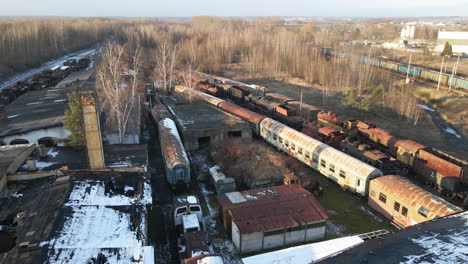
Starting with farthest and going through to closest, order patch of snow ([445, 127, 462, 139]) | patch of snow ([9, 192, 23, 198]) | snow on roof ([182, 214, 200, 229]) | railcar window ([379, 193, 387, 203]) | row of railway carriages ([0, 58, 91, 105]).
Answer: row of railway carriages ([0, 58, 91, 105]) < patch of snow ([445, 127, 462, 139]) < railcar window ([379, 193, 387, 203]) < patch of snow ([9, 192, 23, 198]) < snow on roof ([182, 214, 200, 229])

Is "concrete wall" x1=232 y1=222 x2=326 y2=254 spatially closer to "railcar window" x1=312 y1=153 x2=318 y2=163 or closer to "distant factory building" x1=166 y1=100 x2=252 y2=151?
"railcar window" x1=312 y1=153 x2=318 y2=163

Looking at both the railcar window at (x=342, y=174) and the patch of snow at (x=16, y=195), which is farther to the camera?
the railcar window at (x=342, y=174)

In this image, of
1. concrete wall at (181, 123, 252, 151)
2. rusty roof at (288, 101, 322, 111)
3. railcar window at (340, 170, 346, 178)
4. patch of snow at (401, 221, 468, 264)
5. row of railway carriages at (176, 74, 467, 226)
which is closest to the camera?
patch of snow at (401, 221, 468, 264)

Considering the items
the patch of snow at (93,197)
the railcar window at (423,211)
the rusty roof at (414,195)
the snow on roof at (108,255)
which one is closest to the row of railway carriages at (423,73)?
the rusty roof at (414,195)

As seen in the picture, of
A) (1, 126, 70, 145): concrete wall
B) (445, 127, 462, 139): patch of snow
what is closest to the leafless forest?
(445, 127, 462, 139): patch of snow

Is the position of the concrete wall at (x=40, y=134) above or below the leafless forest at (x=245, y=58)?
below

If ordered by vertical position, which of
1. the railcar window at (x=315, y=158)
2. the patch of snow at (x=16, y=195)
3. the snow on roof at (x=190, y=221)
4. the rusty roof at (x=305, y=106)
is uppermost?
the rusty roof at (x=305, y=106)

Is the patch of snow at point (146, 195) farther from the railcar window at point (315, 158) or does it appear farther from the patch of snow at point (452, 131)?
the patch of snow at point (452, 131)

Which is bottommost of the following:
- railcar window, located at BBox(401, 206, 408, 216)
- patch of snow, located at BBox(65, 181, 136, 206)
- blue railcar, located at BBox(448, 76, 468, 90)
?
railcar window, located at BBox(401, 206, 408, 216)

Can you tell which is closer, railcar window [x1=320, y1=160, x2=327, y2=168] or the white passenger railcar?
the white passenger railcar
